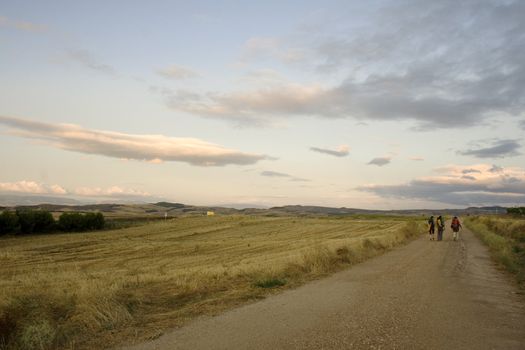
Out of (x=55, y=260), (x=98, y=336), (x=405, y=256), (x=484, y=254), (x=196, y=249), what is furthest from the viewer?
(x=196, y=249)

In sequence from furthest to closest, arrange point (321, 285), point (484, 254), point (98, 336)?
point (484, 254) → point (321, 285) → point (98, 336)

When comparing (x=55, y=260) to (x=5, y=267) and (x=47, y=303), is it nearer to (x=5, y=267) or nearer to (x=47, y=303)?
(x=5, y=267)

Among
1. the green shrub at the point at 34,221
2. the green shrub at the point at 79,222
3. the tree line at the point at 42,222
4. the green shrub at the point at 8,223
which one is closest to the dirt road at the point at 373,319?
the green shrub at the point at 8,223

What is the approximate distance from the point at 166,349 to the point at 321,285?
6.76 m

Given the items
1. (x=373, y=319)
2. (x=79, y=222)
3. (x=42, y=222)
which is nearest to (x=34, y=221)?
(x=42, y=222)

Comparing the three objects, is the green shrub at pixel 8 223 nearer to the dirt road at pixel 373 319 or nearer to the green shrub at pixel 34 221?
the green shrub at pixel 34 221

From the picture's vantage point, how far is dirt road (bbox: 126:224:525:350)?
23.7 ft

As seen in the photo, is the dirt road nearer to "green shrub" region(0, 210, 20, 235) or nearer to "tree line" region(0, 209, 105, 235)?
"green shrub" region(0, 210, 20, 235)

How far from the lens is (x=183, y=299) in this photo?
36.7ft

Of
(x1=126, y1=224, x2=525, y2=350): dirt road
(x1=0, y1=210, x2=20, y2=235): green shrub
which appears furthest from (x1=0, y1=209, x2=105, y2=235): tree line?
(x1=126, y1=224, x2=525, y2=350): dirt road

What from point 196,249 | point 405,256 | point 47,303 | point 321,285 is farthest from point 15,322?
point 196,249

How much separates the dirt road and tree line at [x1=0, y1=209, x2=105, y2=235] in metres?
50.6

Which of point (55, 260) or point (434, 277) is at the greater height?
point (434, 277)

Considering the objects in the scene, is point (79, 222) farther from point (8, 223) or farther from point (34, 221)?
point (8, 223)
